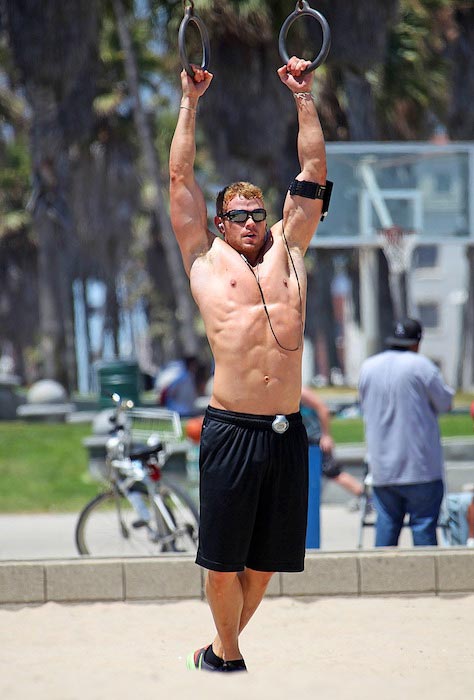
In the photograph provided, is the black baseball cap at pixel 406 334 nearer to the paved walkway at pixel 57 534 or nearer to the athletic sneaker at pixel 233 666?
the paved walkway at pixel 57 534

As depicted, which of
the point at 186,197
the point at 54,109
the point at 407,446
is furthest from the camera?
the point at 54,109

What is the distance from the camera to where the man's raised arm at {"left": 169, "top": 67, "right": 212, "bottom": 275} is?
4.89 metres

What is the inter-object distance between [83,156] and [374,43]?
1046 cm

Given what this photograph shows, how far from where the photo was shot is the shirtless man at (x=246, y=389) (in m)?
4.62

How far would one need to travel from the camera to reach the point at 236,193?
4.83 meters

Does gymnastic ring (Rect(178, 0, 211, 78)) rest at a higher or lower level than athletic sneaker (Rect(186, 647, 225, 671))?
higher

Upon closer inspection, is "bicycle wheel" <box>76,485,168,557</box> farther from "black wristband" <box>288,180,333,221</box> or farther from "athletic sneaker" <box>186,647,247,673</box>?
"black wristband" <box>288,180,333,221</box>

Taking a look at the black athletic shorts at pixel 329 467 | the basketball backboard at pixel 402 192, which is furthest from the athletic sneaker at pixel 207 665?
the basketball backboard at pixel 402 192

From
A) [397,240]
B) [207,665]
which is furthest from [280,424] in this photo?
[397,240]

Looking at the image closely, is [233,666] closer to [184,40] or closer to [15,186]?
[184,40]

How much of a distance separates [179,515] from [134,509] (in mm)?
300

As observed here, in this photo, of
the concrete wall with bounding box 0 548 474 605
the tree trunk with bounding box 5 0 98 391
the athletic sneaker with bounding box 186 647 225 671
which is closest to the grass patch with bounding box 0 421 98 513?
the concrete wall with bounding box 0 548 474 605

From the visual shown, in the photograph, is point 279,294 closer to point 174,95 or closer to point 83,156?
point 174,95

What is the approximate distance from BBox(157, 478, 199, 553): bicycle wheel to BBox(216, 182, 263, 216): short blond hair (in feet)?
10.4
